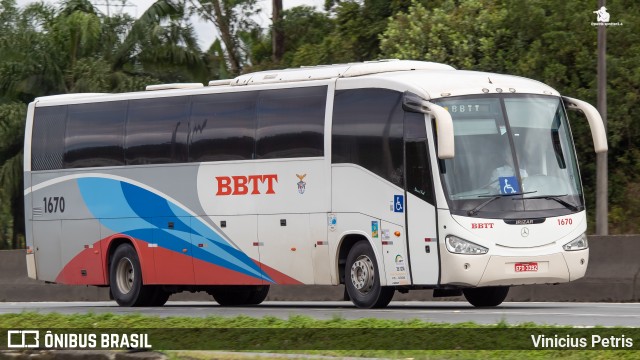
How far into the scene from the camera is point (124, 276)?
78.4 feet

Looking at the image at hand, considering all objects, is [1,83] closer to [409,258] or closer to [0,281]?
[0,281]

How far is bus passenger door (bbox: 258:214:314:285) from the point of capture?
2091 centimetres

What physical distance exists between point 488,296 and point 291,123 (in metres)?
3.76

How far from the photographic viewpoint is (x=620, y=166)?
36.1 metres

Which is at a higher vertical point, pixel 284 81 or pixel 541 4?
pixel 541 4

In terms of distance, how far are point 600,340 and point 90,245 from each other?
1372 cm

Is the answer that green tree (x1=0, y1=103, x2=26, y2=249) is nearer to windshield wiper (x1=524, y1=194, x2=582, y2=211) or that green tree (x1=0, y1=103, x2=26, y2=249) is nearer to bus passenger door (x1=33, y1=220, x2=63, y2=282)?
bus passenger door (x1=33, y1=220, x2=63, y2=282)

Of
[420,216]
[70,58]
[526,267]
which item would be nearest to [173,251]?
[420,216]

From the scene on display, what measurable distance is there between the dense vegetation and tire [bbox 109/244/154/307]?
1446 centimetres

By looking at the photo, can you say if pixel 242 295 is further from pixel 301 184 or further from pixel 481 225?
pixel 481 225

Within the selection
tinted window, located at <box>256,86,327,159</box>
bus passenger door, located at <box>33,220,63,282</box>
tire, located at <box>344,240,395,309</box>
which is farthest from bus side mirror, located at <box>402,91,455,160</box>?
bus passenger door, located at <box>33,220,63,282</box>

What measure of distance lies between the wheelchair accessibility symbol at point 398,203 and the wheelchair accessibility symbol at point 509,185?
1321 millimetres

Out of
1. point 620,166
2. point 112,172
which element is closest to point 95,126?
point 112,172

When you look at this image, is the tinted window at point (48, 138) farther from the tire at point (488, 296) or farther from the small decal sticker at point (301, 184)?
the tire at point (488, 296)
